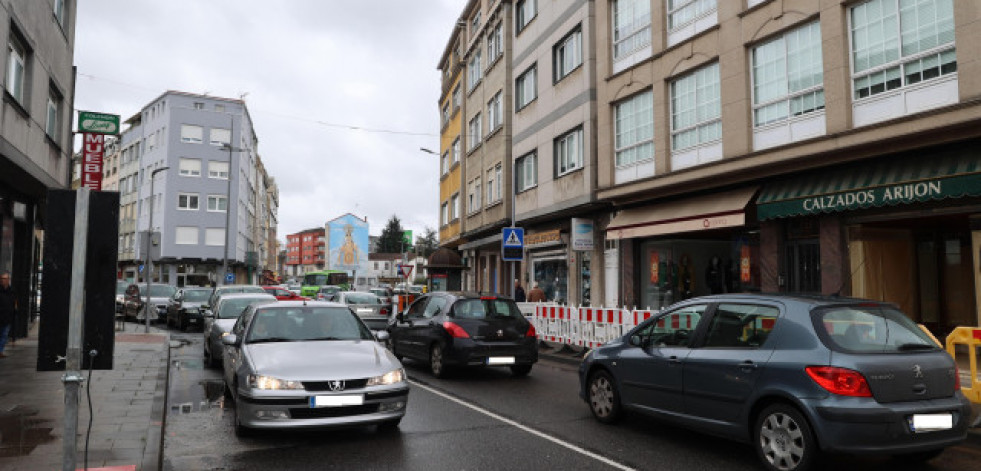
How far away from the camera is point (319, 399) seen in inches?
243

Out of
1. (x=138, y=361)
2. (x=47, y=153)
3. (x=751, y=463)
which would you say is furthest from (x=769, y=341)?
(x=47, y=153)

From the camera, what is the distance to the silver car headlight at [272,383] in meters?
6.18

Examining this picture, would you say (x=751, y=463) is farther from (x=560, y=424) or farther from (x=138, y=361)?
(x=138, y=361)

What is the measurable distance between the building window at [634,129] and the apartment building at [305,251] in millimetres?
147040

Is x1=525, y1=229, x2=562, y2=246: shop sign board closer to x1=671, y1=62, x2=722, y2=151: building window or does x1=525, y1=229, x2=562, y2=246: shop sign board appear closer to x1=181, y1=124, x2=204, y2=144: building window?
x1=671, y1=62, x2=722, y2=151: building window

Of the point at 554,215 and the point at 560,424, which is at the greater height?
the point at 554,215

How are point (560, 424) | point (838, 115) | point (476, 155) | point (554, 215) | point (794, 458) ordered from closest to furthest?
point (794, 458)
point (560, 424)
point (838, 115)
point (554, 215)
point (476, 155)

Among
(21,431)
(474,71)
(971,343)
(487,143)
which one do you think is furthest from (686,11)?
(474,71)

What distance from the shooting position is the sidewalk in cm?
556

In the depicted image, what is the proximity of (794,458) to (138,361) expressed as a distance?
11523 mm

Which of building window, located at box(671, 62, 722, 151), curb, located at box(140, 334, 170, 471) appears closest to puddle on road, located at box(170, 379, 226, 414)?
curb, located at box(140, 334, 170, 471)

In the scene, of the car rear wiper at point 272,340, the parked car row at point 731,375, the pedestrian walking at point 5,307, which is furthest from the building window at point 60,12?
the car rear wiper at point 272,340

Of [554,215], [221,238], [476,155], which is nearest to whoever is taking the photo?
[554,215]

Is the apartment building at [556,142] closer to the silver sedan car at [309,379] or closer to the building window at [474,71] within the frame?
the building window at [474,71]
